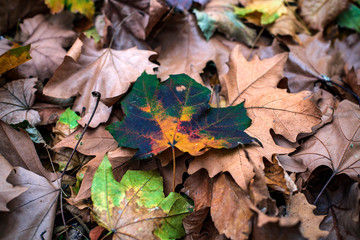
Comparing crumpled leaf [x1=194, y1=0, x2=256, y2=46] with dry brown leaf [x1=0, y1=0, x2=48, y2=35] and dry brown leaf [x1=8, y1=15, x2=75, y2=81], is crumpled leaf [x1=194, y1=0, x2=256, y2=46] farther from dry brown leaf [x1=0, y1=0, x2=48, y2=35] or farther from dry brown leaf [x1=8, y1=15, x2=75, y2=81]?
dry brown leaf [x1=0, y1=0, x2=48, y2=35]

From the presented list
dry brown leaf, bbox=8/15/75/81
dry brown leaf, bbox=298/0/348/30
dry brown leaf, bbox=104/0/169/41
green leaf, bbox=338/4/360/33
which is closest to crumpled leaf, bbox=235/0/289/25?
dry brown leaf, bbox=298/0/348/30

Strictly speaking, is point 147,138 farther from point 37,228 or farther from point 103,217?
point 37,228

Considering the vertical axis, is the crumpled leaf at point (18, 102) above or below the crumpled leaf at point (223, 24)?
below

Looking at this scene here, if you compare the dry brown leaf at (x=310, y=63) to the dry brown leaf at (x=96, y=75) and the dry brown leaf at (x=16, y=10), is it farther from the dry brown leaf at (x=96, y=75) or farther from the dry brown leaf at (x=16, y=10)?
the dry brown leaf at (x=16, y=10)

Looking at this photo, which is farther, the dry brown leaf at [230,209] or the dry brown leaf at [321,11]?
the dry brown leaf at [321,11]

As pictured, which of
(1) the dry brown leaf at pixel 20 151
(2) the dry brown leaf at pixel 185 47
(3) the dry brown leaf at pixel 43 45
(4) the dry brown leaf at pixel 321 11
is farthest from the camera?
(4) the dry brown leaf at pixel 321 11

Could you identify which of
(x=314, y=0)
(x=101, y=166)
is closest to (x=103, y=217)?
(x=101, y=166)

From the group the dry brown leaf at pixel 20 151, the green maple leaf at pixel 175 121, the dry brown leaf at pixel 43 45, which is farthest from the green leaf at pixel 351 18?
the dry brown leaf at pixel 20 151

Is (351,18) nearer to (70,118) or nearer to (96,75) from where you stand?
(96,75)
